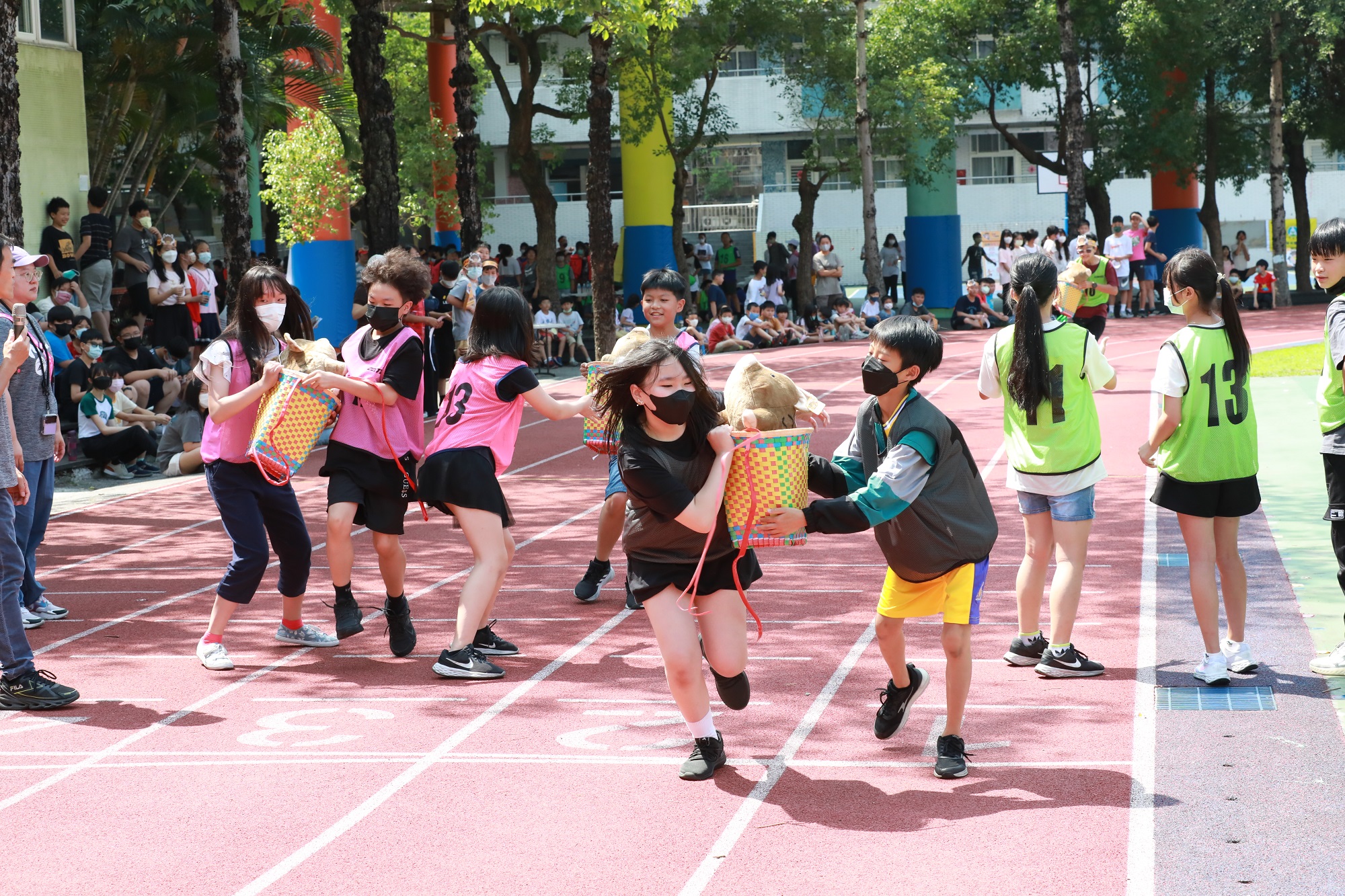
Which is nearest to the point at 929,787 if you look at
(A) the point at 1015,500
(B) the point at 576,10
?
(A) the point at 1015,500

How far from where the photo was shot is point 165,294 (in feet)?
62.0

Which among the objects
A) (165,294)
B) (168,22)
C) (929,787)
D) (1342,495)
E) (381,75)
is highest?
(168,22)

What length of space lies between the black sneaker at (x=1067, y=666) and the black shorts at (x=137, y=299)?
15.2 metres

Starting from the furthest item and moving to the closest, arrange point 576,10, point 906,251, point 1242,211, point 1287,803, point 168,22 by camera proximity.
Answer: point 1242,211
point 906,251
point 168,22
point 576,10
point 1287,803

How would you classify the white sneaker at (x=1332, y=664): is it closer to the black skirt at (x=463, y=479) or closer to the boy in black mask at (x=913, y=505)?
the boy in black mask at (x=913, y=505)

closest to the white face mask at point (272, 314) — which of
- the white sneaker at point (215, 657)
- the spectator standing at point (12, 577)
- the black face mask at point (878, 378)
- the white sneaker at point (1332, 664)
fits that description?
the spectator standing at point (12, 577)

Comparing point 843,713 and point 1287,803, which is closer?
point 1287,803

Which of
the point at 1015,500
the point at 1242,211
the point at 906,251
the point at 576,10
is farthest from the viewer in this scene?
the point at 1242,211

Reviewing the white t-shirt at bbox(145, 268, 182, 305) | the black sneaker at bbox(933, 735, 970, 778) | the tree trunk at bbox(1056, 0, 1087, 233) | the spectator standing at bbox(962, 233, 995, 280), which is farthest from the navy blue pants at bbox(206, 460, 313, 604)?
the spectator standing at bbox(962, 233, 995, 280)

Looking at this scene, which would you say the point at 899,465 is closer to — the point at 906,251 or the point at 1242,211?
the point at 906,251

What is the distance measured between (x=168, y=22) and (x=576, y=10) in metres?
10.9

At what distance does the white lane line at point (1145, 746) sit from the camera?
14.7 feet

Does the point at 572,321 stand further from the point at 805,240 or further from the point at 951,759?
the point at 951,759

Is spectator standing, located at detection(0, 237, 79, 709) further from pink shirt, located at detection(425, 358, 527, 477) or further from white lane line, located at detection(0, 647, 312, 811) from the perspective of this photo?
pink shirt, located at detection(425, 358, 527, 477)
